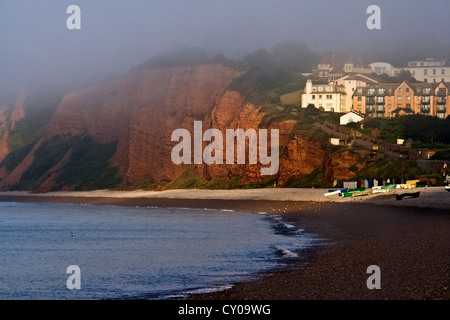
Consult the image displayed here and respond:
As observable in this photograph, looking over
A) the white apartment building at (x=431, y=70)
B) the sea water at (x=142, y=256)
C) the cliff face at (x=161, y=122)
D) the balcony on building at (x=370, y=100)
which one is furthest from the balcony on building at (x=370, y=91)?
the sea water at (x=142, y=256)

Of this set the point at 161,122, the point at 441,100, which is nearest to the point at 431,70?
the point at 441,100

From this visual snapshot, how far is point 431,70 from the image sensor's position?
→ 458 ft

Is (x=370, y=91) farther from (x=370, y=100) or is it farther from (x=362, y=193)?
(x=362, y=193)

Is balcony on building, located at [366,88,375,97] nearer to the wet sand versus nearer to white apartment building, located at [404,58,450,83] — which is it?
white apartment building, located at [404,58,450,83]

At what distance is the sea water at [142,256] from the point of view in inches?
851

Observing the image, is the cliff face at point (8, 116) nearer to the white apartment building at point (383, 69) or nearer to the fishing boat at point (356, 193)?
the white apartment building at point (383, 69)

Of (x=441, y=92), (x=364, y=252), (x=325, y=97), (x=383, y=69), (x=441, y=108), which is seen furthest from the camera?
(x=383, y=69)

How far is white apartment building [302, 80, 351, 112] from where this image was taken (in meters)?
105

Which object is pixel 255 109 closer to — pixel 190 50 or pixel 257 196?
pixel 257 196

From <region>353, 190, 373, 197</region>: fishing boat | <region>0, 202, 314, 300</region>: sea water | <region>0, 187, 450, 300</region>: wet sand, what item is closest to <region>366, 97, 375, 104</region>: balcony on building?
<region>0, 187, 450, 300</region>: wet sand

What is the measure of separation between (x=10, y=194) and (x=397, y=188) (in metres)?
91.7

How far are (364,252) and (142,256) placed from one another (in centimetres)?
952

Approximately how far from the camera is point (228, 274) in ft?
77.1
